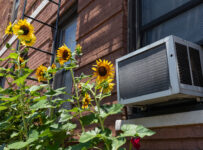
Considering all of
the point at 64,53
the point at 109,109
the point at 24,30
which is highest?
the point at 24,30

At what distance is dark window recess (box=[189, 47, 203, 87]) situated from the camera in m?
1.60

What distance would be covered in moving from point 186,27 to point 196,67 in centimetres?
51

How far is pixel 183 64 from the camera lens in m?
1.54

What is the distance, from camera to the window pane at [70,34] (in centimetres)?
406

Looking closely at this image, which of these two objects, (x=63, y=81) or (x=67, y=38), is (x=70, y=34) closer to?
(x=67, y=38)

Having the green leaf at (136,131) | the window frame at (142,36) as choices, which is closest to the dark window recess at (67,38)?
the window frame at (142,36)

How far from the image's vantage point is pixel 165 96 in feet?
4.97

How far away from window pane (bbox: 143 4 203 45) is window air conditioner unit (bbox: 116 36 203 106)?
20 cm

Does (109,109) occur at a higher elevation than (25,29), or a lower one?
lower

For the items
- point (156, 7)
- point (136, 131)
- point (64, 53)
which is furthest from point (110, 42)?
point (136, 131)

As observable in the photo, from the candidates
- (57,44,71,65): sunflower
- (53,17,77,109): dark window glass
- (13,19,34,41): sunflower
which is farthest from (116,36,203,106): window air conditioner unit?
(53,17,77,109): dark window glass

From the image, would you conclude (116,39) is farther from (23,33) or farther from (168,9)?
(23,33)

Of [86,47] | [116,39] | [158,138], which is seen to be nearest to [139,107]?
[158,138]

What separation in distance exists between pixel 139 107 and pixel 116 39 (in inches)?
36.8
